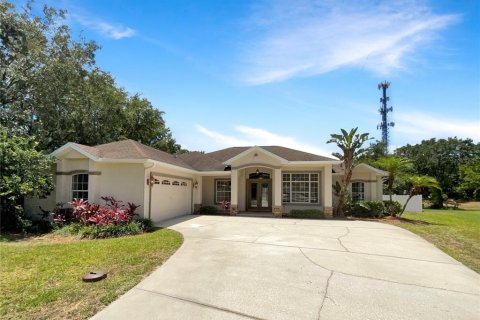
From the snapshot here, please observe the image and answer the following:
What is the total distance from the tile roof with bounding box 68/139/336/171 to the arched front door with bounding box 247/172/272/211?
1957 millimetres

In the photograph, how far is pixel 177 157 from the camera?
21.2 meters

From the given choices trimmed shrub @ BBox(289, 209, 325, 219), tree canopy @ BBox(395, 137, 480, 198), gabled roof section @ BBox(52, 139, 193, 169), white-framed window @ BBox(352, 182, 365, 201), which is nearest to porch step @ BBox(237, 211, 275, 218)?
trimmed shrub @ BBox(289, 209, 325, 219)

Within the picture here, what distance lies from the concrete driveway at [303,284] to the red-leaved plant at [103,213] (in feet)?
12.4

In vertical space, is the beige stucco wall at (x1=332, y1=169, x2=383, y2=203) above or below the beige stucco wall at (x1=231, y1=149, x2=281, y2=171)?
below

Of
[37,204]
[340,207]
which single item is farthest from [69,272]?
[340,207]

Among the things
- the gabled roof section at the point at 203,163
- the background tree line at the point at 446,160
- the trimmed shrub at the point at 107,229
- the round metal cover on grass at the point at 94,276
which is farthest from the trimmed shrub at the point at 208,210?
the background tree line at the point at 446,160

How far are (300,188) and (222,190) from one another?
5.27 metres

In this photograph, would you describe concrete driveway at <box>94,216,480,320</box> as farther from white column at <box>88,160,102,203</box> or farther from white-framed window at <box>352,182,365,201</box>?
white-framed window at <box>352,182,365,201</box>

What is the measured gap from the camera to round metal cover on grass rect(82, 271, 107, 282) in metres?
5.91

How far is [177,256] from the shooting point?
25.8 feet

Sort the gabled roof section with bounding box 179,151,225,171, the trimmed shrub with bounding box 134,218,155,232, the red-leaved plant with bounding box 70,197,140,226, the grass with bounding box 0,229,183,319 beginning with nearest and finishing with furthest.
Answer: the grass with bounding box 0,229,183,319
the red-leaved plant with bounding box 70,197,140,226
the trimmed shrub with bounding box 134,218,155,232
the gabled roof section with bounding box 179,151,225,171

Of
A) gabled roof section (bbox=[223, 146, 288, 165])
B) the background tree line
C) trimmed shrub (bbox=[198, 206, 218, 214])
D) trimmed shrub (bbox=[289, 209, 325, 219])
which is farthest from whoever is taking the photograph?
the background tree line

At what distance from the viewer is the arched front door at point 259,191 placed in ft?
65.9

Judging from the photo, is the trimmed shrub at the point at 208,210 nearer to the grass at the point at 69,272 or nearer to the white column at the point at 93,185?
the white column at the point at 93,185
